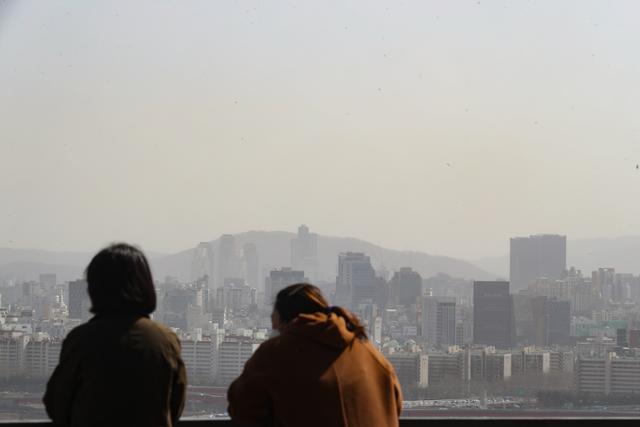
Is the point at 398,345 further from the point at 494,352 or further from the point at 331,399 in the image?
the point at 331,399

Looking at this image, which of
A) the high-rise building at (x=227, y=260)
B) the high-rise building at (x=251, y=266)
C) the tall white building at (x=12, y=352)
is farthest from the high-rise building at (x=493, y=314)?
the tall white building at (x=12, y=352)

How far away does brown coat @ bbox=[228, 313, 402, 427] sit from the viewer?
1.58 meters

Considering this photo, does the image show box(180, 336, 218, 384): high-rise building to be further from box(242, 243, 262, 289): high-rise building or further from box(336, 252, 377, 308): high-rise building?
box(242, 243, 262, 289): high-rise building

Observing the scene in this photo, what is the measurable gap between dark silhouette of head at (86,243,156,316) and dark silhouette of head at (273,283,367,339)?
0.25 meters

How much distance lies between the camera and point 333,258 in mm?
17109

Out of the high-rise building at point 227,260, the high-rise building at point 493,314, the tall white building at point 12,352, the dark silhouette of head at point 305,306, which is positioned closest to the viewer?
the dark silhouette of head at point 305,306

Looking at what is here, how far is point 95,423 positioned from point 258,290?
15.8 metres

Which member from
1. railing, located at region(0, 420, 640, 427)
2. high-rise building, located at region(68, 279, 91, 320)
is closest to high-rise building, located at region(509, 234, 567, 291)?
high-rise building, located at region(68, 279, 91, 320)

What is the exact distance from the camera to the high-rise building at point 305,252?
16672 millimetres

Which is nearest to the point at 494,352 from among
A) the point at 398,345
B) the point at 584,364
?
the point at 584,364

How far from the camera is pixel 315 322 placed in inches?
63.6

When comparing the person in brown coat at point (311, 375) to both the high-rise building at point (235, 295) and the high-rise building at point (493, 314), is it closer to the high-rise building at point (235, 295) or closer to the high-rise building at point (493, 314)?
the high-rise building at point (235, 295)

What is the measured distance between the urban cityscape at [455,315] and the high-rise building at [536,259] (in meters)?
0.04

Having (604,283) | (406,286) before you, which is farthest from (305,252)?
(604,283)
